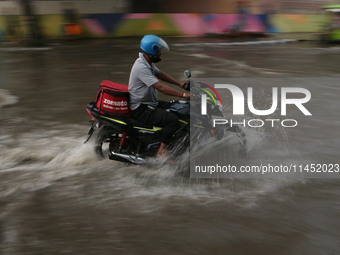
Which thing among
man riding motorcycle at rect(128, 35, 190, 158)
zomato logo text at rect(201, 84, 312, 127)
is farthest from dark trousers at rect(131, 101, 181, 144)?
zomato logo text at rect(201, 84, 312, 127)

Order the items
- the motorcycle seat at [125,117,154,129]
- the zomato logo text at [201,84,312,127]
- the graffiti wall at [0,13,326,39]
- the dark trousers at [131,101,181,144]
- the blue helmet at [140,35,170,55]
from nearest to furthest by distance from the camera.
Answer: the blue helmet at [140,35,170,55], the dark trousers at [131,101,181,144], the motorcycle seat at [125,117,154,129], the zomato logo text at [201,84,312,127], the graffiti wall at [0,13,326,39]

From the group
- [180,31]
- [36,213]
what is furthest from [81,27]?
[36,213]

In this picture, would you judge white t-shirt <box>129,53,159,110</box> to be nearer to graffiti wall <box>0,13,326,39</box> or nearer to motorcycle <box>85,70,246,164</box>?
motorcycle <box>85,70,246,164</box>

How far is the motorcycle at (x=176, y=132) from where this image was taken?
4680 mm

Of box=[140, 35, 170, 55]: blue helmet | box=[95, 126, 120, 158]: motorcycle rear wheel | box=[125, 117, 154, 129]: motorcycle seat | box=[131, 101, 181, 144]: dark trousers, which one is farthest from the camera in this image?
box=[95, 126, 120, 158]: motorcycle rear wheel

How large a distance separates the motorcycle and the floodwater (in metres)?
0.24

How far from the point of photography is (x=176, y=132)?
468cm

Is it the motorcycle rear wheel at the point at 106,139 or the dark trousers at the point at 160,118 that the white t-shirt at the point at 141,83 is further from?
the motorcycle rear wheel at the point at 106,139

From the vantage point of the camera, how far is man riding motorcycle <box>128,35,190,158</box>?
452 centimetres

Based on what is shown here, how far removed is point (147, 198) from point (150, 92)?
1.38 m

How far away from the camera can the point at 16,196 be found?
14.4 ft

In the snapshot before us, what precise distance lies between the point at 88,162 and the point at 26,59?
368 inches

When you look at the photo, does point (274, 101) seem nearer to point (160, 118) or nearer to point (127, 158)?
point (160, 118)

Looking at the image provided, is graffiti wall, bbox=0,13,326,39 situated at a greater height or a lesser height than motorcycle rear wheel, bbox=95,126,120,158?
greater
